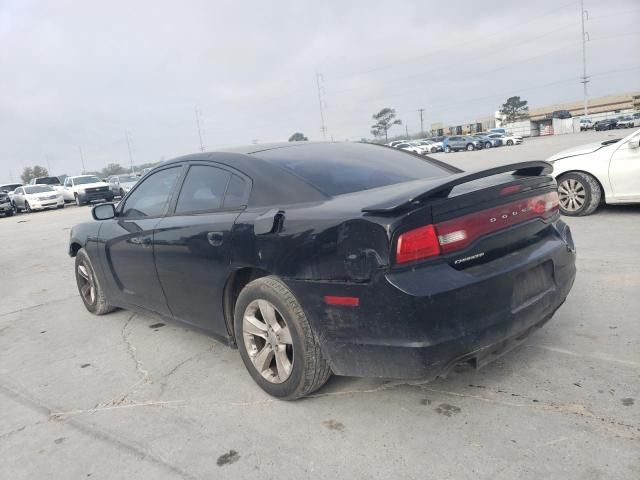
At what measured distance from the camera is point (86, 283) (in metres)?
5.34

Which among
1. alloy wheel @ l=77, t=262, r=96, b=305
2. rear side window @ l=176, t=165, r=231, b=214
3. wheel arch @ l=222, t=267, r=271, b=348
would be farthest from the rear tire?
wheel arch @ l=222, t=267, r=271, b=348

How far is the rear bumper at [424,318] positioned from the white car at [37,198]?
28217mm

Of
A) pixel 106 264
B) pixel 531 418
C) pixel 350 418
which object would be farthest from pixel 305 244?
pixel 106 264

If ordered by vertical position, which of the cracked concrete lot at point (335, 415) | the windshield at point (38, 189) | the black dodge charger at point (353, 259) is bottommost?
the cracked concrete lot at point (335, 415)

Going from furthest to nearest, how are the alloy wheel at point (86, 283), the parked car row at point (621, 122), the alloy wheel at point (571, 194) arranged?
the parked car row at point (621, 122)
the alloy wheel at point (571, 194)
the alloy wheel at point (86, 283)

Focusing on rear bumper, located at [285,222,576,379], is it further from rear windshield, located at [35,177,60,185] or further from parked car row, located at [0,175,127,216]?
rear windshield, located at [35,177,60,185]

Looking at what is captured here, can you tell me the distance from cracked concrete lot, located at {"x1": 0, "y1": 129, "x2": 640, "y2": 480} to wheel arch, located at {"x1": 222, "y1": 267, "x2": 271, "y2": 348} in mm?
388

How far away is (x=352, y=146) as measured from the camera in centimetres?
405

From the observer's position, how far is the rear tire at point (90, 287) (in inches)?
199

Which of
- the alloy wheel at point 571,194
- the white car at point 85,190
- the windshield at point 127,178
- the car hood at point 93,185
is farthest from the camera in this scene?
the windshield at point 127,178

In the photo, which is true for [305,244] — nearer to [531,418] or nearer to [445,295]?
[445,295]

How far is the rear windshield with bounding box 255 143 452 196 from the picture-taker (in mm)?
3127

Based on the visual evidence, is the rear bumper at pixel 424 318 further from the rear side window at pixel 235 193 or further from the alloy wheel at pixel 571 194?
the alloy wheel at pixel 571 194

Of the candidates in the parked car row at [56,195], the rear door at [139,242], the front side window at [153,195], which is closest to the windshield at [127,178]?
the parked car row at [56,195]
